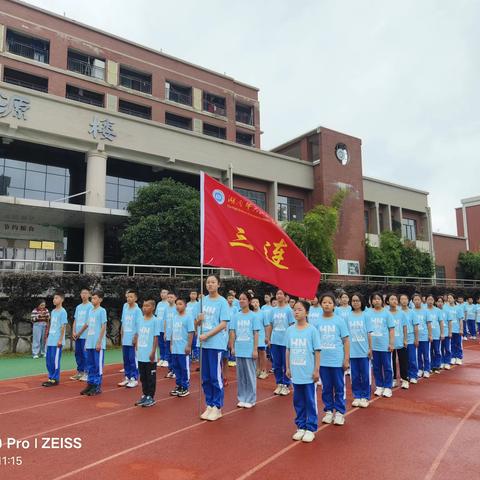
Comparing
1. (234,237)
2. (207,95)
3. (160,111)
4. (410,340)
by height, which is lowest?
(410,340)

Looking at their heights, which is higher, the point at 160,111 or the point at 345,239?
the point at 160,111

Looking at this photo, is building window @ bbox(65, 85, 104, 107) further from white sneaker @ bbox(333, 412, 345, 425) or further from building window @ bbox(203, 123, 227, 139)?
white sneaker @ bbox(333, 412, 345, 425)

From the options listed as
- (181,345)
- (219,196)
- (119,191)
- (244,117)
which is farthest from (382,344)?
(244,117)

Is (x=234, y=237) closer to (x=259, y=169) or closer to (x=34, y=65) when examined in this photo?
(x=259, y=169)

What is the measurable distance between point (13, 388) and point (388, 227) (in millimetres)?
28618

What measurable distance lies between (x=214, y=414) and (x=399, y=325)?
410cm

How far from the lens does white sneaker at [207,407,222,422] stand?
5.59 meters

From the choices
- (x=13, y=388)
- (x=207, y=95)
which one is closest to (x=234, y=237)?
(x=13, y=388)

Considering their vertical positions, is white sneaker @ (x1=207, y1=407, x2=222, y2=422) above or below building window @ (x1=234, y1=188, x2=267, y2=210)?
below

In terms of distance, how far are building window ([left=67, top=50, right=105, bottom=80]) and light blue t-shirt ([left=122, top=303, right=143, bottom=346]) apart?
74.2 feet

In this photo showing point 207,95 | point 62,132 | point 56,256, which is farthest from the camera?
point 207,95

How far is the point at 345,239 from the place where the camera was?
90.2ft

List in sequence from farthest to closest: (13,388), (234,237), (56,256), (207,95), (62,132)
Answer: (207,95)
(56,256)
(62,132)
(13,388)
(234,237)

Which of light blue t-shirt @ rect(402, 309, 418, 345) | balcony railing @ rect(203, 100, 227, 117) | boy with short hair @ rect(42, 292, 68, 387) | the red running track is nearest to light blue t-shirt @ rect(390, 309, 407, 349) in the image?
light blue t-shirt @ rect(402, 309, 418, 345)
